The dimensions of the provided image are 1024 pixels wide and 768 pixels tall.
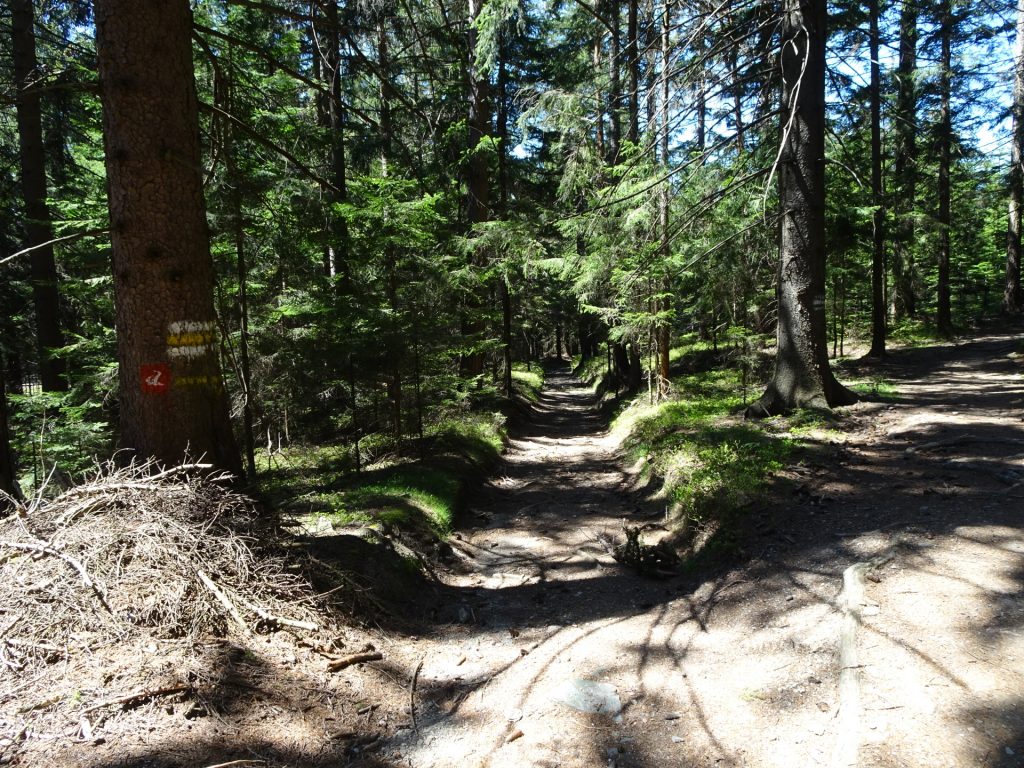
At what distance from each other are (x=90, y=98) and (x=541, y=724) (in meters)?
12.3

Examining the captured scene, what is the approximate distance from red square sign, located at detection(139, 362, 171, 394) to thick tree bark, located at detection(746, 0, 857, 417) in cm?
856

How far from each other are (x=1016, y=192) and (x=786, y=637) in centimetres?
2597

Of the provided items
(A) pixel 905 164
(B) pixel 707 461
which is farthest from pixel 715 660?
(A) pixel 905 164

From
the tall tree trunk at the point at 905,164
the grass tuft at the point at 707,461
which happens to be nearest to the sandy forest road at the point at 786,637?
the grass tuft at the point at 707,461

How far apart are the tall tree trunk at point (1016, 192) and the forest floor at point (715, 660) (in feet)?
64.3

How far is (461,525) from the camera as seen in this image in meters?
8.26

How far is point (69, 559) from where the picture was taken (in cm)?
325

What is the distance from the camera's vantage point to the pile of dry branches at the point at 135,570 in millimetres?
3188

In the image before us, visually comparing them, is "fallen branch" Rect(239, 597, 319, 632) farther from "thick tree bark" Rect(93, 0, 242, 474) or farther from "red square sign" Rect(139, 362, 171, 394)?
"red square sign" Rect(139, 362, 171, 394)

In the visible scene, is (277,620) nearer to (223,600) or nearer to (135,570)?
(223,600)

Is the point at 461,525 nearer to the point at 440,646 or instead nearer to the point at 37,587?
the point at 440,646

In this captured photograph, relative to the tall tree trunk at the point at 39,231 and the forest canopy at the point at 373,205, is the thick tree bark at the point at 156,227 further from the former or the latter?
the tall tree trunk at the point at 39,231

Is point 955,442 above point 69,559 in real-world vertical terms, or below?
below

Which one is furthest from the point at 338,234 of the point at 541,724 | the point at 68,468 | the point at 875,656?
the point at 875,656
